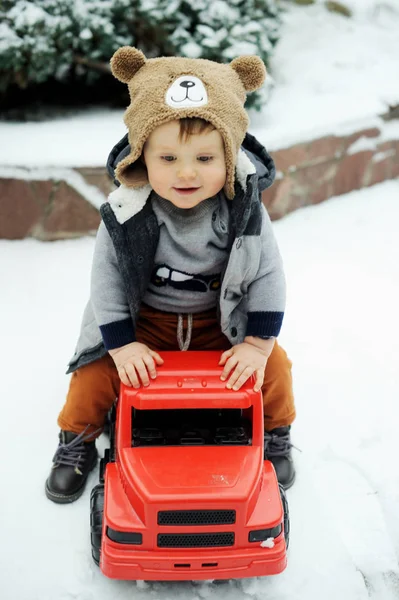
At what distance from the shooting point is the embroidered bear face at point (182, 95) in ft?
3.74

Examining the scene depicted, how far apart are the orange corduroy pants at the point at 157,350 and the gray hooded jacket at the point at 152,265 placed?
47mm

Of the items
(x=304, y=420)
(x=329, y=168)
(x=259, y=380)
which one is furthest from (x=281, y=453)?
(x=329, y=168)

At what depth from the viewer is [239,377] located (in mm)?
1207

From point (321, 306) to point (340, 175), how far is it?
933mm

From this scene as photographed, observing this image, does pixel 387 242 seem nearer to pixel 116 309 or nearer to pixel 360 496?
pixel 360 496

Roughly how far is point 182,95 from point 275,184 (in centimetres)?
146

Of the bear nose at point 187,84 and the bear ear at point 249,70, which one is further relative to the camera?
the bear ear at point 249,70

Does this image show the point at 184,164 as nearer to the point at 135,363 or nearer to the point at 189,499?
the point at 135,363

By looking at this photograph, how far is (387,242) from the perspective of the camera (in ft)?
8.55

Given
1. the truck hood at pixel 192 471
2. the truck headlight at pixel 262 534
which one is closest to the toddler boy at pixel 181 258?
the truck hood at pixel 192 471

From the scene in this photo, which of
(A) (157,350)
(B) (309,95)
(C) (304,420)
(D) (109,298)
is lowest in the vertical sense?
(C) (304,420)

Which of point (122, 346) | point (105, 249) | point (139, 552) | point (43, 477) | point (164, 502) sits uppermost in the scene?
point (105, 249)

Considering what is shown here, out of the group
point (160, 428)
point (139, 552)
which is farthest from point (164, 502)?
point (160, 428)

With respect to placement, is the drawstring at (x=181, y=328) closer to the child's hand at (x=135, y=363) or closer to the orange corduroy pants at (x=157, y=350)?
the orange corduroy pants at (x=157, y=350)
